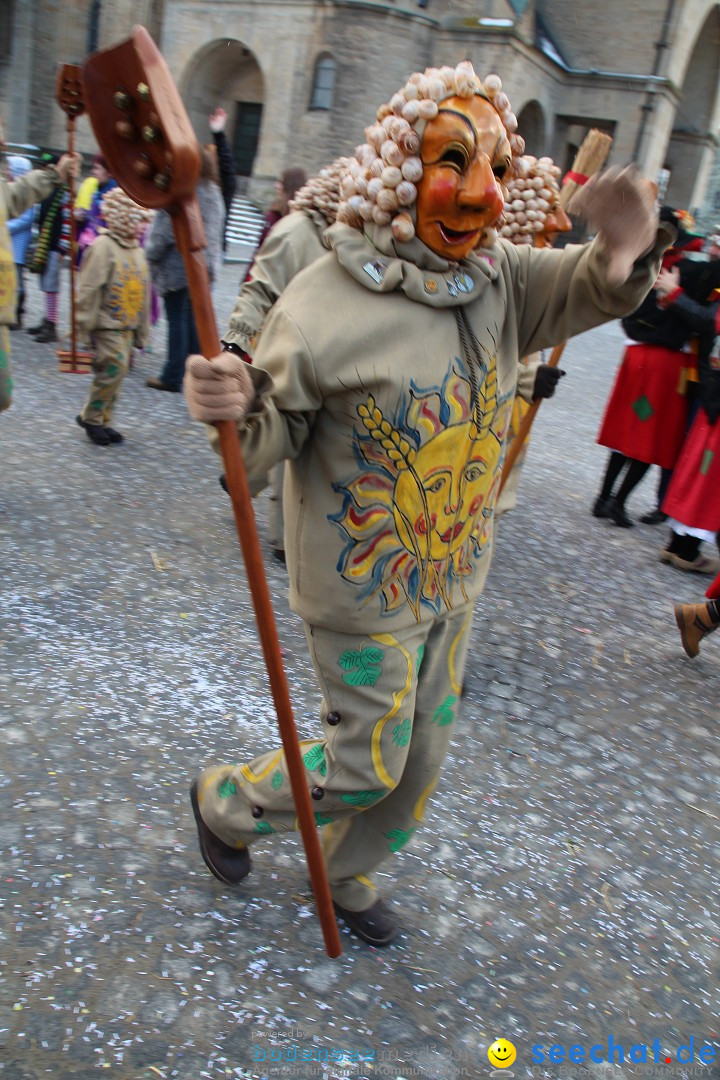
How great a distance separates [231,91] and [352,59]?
668cm

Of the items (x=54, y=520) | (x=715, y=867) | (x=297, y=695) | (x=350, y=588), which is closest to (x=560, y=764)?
(x=715, y=867)

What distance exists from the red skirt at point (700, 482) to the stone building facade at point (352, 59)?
24.5 meters

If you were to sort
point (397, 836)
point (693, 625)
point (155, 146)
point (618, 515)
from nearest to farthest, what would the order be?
1. point (155, 146)
2. point (397, 836)
3. point (693, 625)
4. point (618, 515)

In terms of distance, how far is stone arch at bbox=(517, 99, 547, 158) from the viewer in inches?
1223

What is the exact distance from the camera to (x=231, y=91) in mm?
32938

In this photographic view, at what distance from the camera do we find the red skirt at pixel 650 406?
22.0 feet

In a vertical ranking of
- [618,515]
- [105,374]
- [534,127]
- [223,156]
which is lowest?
[618,515]

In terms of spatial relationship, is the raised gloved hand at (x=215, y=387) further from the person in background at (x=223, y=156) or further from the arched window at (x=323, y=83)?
the arched window at (x=323, y=83)

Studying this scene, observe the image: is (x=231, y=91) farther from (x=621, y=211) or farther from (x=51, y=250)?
(x=621, y=211)

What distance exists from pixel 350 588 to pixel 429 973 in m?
1.09

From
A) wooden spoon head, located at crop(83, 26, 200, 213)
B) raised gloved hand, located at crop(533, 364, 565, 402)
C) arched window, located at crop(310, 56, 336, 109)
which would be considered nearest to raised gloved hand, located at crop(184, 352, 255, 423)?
wooden spoon head, located at crop(83, 26, 200, 213)

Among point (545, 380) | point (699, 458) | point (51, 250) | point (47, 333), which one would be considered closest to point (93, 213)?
point (51, 250)

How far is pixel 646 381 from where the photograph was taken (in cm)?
677

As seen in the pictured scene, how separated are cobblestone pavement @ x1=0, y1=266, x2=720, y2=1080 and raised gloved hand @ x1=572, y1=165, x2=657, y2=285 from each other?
1.81 m
